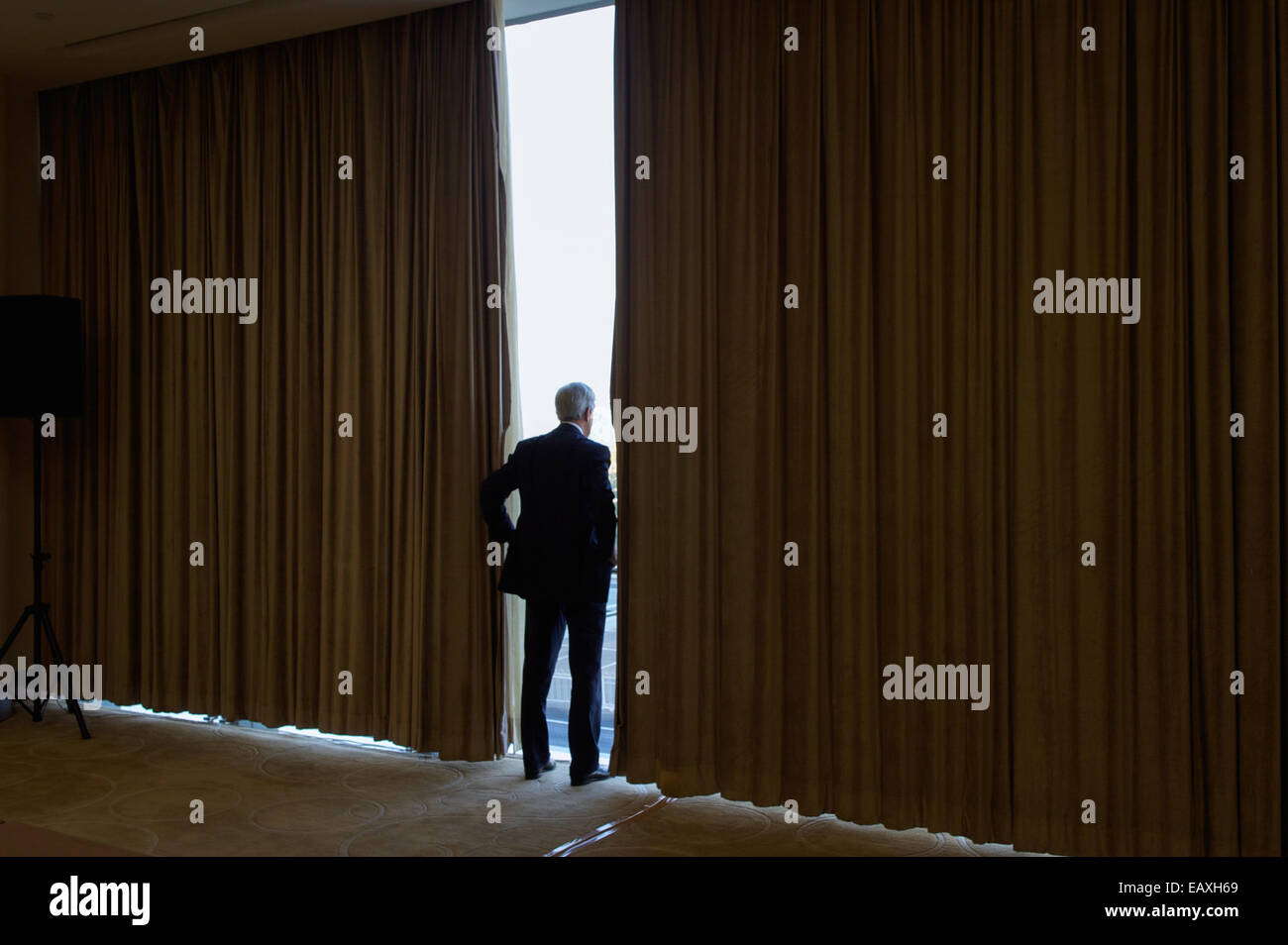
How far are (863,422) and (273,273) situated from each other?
2.91m

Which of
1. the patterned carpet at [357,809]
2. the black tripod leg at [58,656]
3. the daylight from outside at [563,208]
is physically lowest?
the patterned carpet at [357,809]

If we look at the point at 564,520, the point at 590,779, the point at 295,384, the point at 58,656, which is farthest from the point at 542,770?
the point at 58,656

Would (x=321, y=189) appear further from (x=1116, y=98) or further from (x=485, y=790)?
(x=1116, y=98)

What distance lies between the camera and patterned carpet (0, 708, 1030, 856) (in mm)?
3135

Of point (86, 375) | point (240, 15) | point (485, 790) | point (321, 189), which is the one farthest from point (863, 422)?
point (86, 375)

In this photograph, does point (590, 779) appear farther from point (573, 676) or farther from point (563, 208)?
point (563, 208)

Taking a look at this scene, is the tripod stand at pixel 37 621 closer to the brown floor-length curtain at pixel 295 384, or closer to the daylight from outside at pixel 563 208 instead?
the brown floor-length curtain at pixel 295 384

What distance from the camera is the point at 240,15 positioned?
4168mm

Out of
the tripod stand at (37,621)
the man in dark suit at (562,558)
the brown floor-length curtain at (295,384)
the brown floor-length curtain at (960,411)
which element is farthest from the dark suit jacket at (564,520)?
the tripod stand at (37,621)

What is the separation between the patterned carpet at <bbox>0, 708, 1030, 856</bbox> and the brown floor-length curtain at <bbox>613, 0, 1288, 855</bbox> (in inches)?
5.2

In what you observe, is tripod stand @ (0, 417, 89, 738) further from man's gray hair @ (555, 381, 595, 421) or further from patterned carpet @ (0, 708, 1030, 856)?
man's gray hair @ (555, 381, 595, 421)

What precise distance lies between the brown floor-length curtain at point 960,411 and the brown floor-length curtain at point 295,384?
77 centimetres

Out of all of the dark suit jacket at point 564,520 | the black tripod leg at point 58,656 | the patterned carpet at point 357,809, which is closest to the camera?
the patterned carpet at point 357,809

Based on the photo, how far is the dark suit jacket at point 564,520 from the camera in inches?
144
